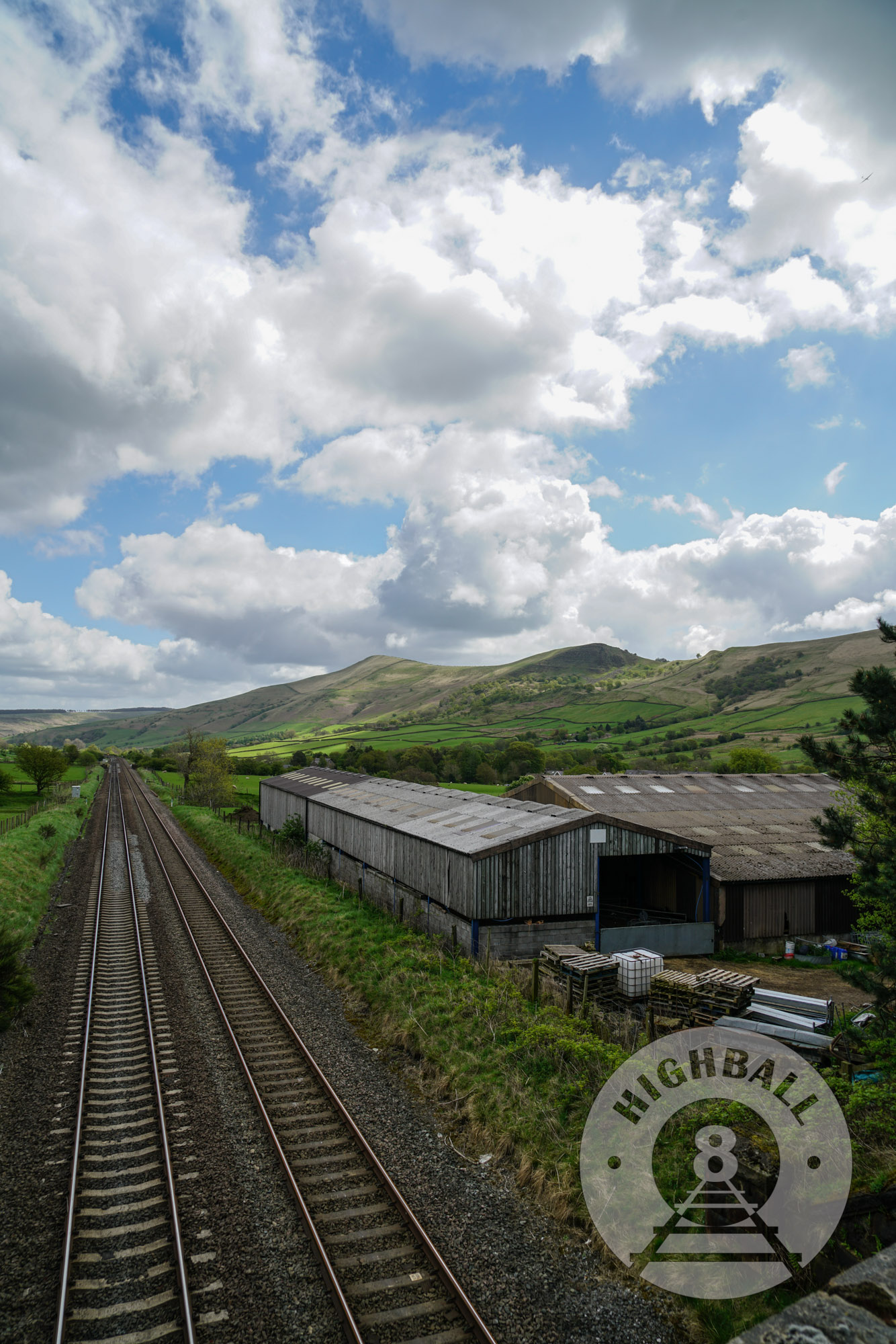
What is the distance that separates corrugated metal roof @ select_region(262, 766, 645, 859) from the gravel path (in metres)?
8.38

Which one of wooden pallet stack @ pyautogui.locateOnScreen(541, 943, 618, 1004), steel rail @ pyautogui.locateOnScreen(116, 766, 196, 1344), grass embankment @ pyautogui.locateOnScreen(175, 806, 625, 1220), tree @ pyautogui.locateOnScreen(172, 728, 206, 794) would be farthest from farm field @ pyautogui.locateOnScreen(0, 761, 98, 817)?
wooden pallet stack @ pyautogui.locateOnScreen(541, 943, 618, 1004)

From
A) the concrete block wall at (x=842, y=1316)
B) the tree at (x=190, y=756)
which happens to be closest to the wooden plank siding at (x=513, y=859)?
the concrete block wall at (x=842, y=1316)

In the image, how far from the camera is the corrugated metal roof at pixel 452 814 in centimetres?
2123

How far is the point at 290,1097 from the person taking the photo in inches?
462

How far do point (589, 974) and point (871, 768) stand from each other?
8.59 m

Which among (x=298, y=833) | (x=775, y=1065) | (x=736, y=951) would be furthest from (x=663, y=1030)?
(x=298, y=833)

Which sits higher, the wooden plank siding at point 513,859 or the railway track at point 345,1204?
the wooden plank siding at point 513,859

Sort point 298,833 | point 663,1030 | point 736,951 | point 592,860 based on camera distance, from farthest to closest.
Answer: point 298,833, point 736,951, point 592,860, point 663,1030

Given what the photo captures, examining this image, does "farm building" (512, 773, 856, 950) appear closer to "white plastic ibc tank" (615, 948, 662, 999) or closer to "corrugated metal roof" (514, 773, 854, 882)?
"corrugated metal roof" (514, 773, 854, 882)

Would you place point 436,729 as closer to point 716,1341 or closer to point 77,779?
point 77,779

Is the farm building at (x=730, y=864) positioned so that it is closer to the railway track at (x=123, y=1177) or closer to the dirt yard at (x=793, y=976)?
the dirt yard at (x=793, y=976)

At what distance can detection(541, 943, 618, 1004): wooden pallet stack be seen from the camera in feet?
56.5

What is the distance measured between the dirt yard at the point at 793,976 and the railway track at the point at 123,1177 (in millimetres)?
16391

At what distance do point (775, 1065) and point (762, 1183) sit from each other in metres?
4.34
